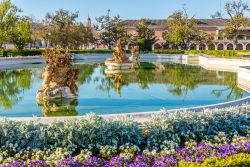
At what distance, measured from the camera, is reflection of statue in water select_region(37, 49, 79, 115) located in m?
15.4

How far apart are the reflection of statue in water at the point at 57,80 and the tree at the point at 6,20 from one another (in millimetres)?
29198

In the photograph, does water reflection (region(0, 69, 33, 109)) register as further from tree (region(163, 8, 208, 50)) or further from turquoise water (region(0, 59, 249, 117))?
tree (region(163, 8, 208, 50))

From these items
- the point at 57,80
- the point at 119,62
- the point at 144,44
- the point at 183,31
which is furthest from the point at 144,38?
the point at 57,80

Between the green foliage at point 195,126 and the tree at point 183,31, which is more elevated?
the tree at point 183,31

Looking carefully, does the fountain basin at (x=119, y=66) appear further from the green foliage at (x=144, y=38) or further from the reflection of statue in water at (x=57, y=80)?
the green foliage at (x=144, y=38)

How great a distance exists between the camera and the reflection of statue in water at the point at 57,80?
1539 centimetres

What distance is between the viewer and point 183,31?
64.0 meters

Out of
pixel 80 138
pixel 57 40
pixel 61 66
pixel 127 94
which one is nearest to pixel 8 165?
pixel 80 138

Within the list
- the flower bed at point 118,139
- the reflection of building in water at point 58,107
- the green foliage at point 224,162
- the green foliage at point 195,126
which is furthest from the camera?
the reflection of building in water at point 58,107

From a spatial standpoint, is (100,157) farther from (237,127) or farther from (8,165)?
(237,127)

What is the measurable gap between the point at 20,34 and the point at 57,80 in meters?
32.2

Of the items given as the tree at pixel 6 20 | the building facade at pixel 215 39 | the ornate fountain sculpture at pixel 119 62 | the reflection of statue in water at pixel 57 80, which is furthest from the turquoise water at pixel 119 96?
the building facade at pixel 215 39

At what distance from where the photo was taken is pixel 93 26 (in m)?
72.9

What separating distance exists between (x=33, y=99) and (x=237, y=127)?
363 inches
